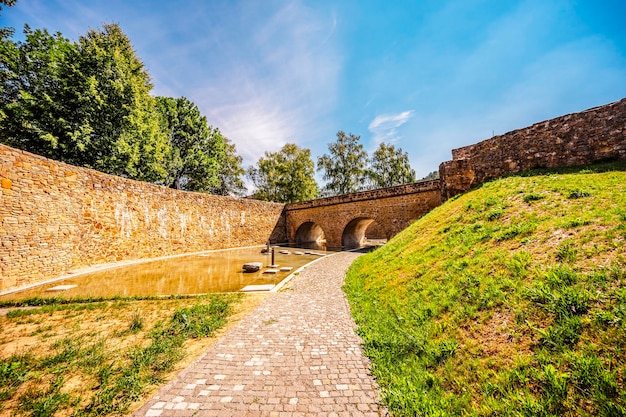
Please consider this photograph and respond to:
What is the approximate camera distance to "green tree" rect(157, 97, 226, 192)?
918 inches

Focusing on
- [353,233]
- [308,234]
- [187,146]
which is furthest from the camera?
[308,234]

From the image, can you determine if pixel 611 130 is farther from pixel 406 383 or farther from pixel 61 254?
pixel 61 254

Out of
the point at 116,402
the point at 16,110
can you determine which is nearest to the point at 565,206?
the point at 116,402

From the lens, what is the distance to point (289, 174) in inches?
1299

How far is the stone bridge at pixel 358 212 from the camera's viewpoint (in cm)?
1580

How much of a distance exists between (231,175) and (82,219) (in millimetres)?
24937

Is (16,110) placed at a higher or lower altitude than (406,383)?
higher

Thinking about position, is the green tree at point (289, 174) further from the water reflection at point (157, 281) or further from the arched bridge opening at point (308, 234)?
the water reflection at point (157, 281)

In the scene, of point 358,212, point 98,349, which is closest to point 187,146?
point 358,212

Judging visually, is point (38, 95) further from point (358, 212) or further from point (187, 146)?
point (358, 212)

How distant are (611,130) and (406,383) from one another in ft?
39.1

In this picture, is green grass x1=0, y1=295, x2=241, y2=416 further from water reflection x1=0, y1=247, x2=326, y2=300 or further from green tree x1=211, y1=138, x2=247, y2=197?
green tree x1=211, y1=138, x2=247, y2=197

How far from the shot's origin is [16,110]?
45.2 ft

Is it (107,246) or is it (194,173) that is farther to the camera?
(194,173)
